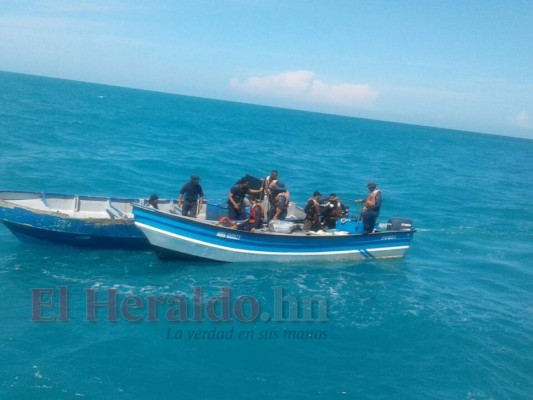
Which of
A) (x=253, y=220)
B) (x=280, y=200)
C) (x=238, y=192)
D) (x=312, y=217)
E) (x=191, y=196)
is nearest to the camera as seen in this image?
(x=253, y=220)

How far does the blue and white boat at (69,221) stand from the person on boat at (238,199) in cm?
309

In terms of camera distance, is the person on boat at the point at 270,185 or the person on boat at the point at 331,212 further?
the person on boat at the point at 331,212

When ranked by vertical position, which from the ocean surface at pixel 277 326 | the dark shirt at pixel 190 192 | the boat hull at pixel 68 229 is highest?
the dark shirt at pixel 190 192

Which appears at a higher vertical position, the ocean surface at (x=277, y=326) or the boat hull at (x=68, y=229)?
the boat hull at (x=68, y=229)

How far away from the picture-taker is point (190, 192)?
17.4m

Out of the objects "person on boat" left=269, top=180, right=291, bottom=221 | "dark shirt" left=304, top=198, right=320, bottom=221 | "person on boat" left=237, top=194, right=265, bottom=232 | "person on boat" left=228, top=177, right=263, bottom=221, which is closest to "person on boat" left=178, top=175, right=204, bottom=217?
"person on boat" left=228, top=177, right=263, bottom=221

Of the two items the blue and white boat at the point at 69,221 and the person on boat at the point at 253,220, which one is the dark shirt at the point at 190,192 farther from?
the person on boat at the point at 253,220

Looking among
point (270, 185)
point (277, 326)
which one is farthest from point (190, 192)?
point (277, 326)

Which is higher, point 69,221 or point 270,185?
point 270,185

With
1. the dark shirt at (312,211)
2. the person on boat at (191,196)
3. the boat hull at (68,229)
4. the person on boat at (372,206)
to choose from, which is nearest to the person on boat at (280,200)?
the dark shirt at (312,211)

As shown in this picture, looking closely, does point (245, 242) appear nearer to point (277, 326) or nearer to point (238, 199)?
point (238, 199)

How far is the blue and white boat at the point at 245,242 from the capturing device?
1623cm

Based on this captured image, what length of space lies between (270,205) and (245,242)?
7.10ft

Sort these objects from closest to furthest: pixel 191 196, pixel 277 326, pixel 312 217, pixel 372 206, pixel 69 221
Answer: pixel 277 326 < pixel 69 221 < pixel 191 196 < pixel 372 206 < pixel 312 217
